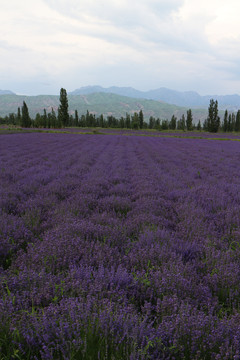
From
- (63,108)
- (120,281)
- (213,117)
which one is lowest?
(120,281)

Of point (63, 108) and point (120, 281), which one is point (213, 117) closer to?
point (63, 108)

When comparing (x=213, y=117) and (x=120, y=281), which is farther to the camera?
(x=213, y=117)

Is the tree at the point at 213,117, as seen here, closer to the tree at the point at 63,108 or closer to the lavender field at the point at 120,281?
the tree at the point at 63,108

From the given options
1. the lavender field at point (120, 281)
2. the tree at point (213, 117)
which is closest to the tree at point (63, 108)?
the tree at point (213, 117)

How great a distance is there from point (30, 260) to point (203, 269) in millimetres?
1978

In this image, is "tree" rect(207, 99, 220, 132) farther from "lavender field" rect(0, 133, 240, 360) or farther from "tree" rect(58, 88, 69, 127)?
"lavender field" rect(0, 133, 240, 360)

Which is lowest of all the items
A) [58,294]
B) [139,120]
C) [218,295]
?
[218,295]

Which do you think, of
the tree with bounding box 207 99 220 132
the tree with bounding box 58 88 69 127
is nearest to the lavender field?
the tree with bounding box 58 88 69 127

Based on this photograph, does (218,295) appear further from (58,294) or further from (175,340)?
(58,294)

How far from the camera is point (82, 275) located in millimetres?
2195

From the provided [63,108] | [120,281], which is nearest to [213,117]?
[63,108]

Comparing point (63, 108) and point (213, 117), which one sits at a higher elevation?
point (63, 108)

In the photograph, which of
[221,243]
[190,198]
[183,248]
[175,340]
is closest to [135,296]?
[175,340]

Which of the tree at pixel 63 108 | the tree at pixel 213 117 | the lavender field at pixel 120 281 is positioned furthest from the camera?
the tree at pixel 213 117
